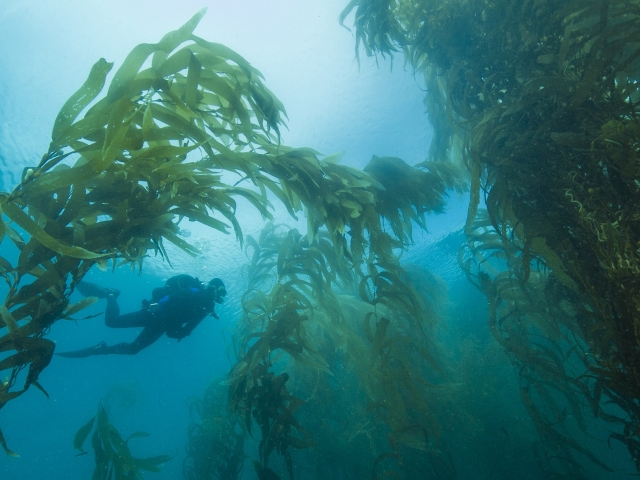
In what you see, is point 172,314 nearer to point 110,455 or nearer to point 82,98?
point 110,455

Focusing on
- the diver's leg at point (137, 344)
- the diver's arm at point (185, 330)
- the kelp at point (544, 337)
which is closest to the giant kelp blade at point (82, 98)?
the kelp at point (544, 337)

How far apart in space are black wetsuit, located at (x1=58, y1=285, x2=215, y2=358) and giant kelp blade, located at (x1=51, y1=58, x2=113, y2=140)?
645 cm

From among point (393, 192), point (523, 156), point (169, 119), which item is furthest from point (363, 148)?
point (169, 119)

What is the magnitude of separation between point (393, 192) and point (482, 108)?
4.64 ft

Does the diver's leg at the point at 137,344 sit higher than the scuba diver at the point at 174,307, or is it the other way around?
the scuba diver at the point at 174,307

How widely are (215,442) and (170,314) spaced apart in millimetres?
3225

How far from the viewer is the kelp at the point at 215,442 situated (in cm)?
688

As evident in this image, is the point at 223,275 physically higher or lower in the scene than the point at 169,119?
higher

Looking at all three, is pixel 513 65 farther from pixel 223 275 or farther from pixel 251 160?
pixel 223 275

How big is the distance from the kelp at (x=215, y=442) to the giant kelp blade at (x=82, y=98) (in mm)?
6430

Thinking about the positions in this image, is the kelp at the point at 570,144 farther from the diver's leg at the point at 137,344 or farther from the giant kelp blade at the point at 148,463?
the diver's leg at the point at 137,344

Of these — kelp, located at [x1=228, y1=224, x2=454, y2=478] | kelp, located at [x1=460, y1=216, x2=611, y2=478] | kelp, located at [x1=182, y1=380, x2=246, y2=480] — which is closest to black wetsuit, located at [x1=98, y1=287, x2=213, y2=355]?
kelp, located at [x1=182, y1=380, x2=246, y2=480]

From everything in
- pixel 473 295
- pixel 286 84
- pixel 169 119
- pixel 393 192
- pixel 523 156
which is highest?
pixel 286 84

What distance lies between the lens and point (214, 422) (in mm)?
7445
